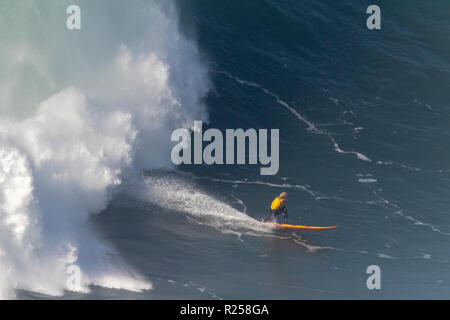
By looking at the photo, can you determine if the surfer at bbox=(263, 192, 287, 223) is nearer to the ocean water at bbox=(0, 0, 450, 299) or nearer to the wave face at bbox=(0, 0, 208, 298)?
the ocean water at bbox=(0, 0, 450, 299)

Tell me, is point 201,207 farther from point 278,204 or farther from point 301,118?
point 301,118

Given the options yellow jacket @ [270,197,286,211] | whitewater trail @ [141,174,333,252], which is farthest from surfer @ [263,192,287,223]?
whitewater trail @ [141,174,333,252]

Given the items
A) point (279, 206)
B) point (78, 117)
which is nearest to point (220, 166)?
point (279, 206)

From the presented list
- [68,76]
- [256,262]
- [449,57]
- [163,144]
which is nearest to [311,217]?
[256,262]

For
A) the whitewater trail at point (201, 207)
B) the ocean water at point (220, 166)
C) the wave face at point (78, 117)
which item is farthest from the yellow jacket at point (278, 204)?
the wave face at point (78, 117)

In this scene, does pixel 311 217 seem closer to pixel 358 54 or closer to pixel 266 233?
pixel 266 233

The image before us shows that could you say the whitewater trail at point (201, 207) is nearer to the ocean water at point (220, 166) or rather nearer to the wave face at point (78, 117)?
the ocean water at point (220, 166)
